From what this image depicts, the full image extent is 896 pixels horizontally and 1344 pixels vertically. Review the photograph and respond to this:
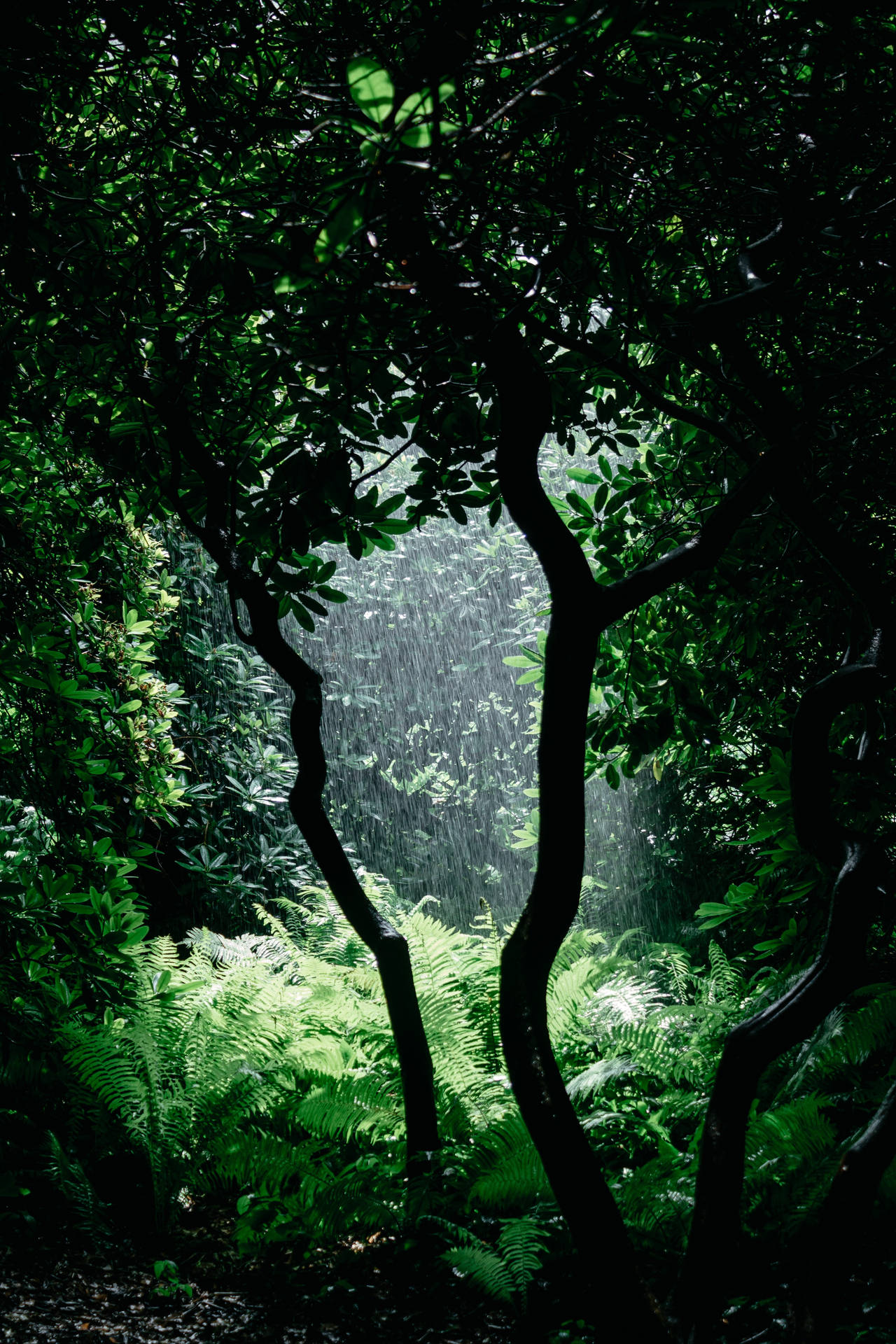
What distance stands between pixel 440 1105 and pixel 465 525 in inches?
92.9

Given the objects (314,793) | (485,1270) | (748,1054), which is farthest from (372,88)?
(485,1270)

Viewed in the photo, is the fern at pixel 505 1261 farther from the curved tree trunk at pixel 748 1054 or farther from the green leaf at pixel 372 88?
the green leaf at pixel 372 88

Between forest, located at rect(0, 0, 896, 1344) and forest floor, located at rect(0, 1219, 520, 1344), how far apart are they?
0.02 m

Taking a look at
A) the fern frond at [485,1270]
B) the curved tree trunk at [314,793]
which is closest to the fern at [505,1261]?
the fern frond at [485,1270]

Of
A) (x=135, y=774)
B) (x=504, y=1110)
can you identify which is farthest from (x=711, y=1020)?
(x=135, y=774)

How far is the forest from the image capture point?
1.68 metres

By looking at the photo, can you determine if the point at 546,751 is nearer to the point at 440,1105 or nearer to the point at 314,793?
the point at 314,793

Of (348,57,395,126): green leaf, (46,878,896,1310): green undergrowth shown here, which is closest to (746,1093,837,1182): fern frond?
(46,878,896,1310): green undergrowth

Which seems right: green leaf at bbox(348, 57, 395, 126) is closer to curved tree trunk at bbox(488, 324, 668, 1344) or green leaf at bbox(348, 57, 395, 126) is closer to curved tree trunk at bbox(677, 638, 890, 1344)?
curved tree trunk at bbox(488, 324, 668, 1344)

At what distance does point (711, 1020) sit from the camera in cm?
387

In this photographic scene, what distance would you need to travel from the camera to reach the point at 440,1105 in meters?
3.39

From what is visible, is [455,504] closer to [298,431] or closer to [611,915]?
[298,431]

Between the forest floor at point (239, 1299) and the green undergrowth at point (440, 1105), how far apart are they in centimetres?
9

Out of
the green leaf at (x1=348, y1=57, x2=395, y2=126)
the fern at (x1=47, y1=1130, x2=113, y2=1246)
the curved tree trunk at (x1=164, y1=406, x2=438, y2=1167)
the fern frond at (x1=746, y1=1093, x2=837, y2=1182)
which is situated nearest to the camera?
the green leaf at (x1=348, y1=57, x2=395, y2=126)
